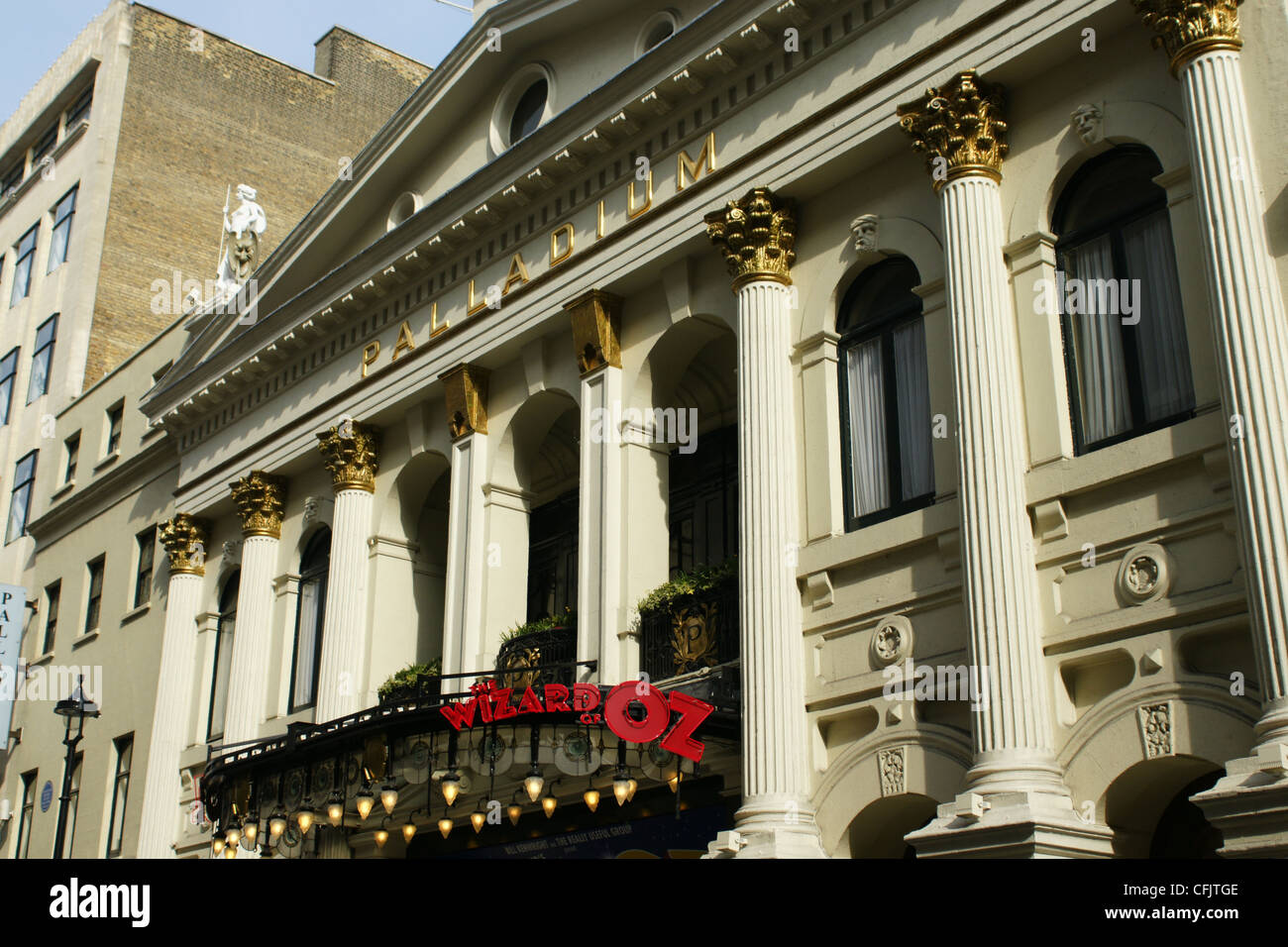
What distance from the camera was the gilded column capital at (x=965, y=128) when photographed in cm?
1596

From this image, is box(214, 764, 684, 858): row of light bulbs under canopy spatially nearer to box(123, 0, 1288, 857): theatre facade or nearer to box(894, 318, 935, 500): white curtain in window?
box(123, 0, 1288, 857): theatre facade

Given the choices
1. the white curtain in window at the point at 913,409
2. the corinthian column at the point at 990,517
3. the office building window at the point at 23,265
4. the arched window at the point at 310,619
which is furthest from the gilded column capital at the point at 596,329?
the office building window at the point at 23,265

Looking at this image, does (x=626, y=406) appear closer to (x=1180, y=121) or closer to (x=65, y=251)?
(x=1180, y=121)

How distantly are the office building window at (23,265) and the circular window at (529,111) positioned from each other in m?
25.9

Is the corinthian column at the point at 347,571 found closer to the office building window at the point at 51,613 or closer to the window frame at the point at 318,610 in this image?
the window frame at the point at 318,610

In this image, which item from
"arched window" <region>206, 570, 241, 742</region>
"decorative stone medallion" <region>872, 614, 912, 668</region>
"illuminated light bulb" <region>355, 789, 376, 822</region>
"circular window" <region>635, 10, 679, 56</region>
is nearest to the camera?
"decorative stone medallion" <region>872, 614, 912, 668</region>

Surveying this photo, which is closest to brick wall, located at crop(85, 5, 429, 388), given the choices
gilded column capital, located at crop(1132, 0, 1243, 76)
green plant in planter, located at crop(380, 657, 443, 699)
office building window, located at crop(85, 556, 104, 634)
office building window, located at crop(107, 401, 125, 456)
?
office building window, located at crop(107, 401, 125, 456)

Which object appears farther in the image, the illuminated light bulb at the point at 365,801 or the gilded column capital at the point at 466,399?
the gilded column capital at the point at 466,399

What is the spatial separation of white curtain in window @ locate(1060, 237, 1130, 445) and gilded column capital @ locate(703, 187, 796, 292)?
379 cm

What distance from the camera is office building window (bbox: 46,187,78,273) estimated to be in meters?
42.2

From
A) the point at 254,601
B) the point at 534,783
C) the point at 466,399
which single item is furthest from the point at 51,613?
the point at 534,783

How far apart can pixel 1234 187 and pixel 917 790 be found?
6.59m

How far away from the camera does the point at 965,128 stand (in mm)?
15992

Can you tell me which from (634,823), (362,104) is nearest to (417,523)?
(634,823)
